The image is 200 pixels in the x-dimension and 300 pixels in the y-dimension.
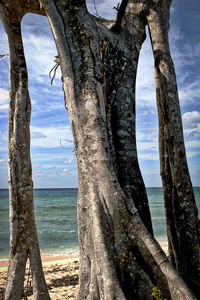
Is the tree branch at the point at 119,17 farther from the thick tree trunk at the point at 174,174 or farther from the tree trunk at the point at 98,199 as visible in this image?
the tree trunk at the point at 98,199

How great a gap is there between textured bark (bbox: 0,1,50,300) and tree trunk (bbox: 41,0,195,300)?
143cm

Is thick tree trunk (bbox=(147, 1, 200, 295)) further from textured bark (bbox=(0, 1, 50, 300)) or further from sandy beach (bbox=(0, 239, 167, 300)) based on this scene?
sandy beach (bbox=(0, 239, 167, 300))

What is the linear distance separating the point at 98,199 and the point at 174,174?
57.4 inches

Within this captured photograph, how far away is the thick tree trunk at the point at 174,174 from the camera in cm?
373

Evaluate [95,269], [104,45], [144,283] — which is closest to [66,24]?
[104,45]

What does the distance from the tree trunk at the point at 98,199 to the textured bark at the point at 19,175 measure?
1.43m

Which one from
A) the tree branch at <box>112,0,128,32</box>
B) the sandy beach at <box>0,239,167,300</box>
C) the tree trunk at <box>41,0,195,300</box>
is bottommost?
the sandy beach at <box>0,239,167,300</box>

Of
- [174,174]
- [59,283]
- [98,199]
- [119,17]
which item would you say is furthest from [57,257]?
[119,17]

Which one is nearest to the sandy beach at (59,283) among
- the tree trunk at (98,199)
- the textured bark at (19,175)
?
the textured bark at (19,175)

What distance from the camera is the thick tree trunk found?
3732 millimetres

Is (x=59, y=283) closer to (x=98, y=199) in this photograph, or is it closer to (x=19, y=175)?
(x=19, y=175)

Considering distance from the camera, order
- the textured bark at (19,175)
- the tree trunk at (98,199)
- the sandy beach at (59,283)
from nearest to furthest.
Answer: the tree trunk at (98,199), the textured bark at (19,175), the sandy beach at (59,283)

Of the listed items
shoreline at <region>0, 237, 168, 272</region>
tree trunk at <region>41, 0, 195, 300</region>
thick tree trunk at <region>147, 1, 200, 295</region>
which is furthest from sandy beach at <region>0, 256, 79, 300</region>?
thick tree trunk at <region>147, 1, 200, 295</region>

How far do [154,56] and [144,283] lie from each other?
342cm
